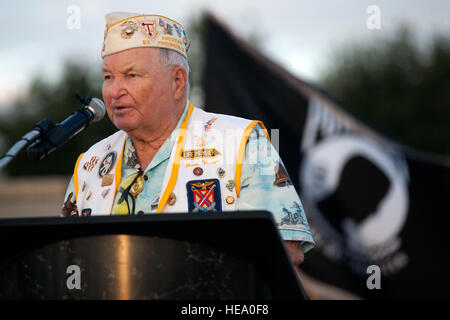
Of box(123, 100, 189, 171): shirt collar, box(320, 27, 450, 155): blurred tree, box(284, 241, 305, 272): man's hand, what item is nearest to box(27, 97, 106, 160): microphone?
box(123, 100, 189, 171): shirt collar

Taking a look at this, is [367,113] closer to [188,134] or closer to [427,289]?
[427,289]

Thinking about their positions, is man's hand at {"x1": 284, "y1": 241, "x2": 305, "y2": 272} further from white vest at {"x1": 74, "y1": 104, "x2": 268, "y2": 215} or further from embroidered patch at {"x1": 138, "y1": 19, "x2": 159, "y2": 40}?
embroidered patch at {"x1": 138, "y1": 19, "x2": 159, "y2": 40}

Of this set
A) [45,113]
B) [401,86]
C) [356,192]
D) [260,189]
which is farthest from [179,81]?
[45,113]

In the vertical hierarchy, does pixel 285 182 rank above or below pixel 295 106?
below

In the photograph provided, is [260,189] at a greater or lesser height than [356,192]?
lesser

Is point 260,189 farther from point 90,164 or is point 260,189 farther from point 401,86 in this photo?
point 401,86

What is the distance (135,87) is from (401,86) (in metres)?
22.7

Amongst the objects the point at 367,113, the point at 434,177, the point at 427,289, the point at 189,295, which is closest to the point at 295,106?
the point at 434,177

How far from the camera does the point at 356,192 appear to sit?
542cm

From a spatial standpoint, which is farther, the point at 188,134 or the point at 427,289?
the point at 427,289
